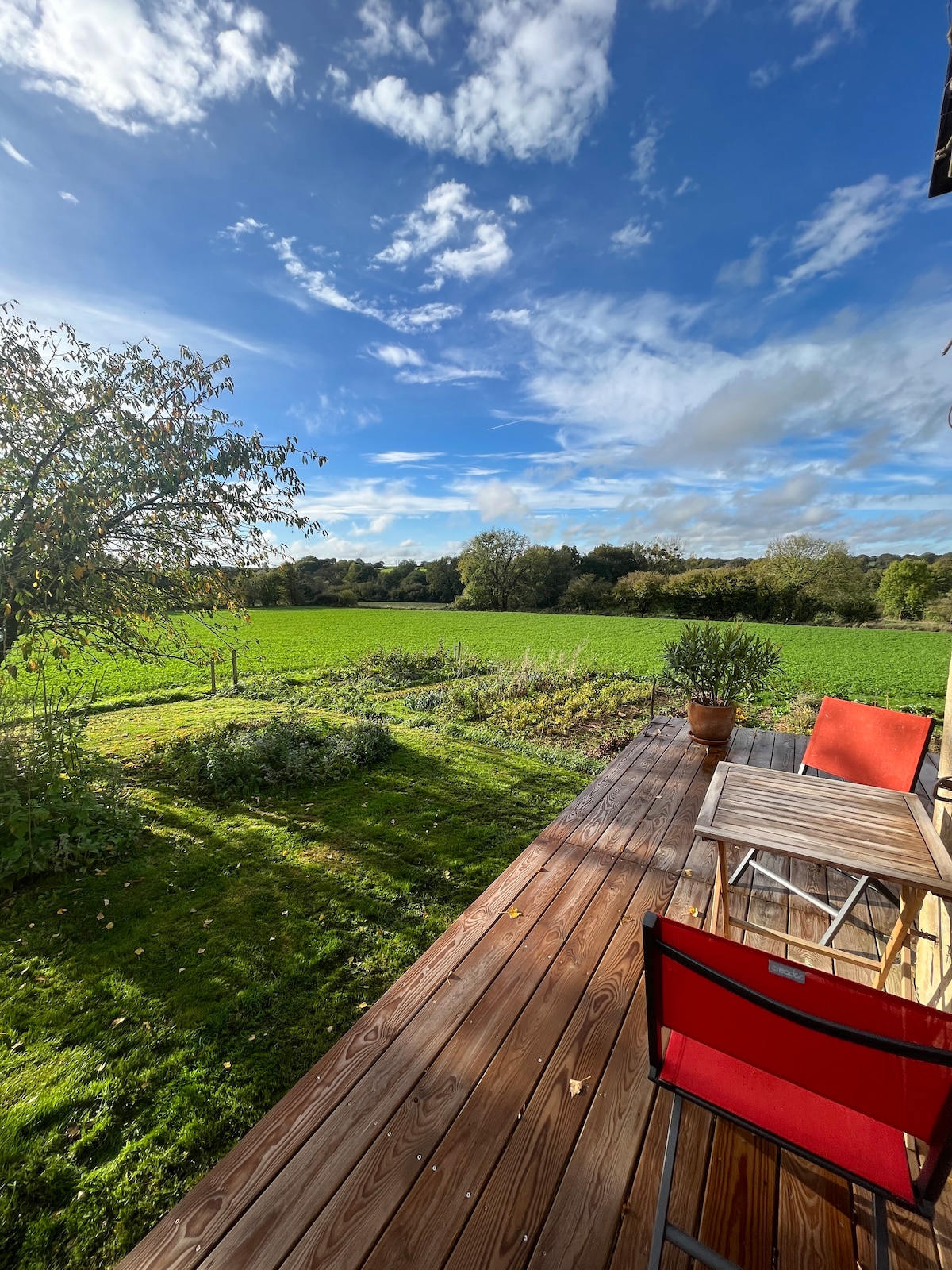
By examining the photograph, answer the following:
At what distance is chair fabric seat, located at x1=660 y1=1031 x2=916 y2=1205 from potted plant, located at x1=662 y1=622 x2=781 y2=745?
4165 mm

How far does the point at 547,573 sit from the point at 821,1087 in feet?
164

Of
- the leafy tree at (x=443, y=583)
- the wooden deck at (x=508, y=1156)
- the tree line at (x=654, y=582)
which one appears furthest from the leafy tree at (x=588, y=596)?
the wooden deck at (x=508, y=1156)

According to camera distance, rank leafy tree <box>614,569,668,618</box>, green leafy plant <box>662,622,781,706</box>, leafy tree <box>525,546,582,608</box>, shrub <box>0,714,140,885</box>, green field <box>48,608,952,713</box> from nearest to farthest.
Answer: shrub <box>0,714,140,885</box>, green leafy plant <box>662,622,781,706</box>, green field <box>48,608,952,713</box>, leafy tree <box>614,569,668,618</box>, leafy tree <box>525,546,582,608</box>

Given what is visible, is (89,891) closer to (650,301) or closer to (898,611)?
(650,301)

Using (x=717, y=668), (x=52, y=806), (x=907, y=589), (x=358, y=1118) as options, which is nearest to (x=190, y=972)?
(x=358, y=1118)

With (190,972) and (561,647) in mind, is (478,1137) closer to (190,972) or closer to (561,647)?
(190,972)

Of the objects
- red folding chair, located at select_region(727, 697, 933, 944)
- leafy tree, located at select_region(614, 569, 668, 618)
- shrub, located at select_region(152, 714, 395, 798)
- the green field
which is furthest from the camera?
leafy tree, located at select_region(614, 569, 668, 618)

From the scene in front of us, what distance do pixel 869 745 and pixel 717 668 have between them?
2.70m

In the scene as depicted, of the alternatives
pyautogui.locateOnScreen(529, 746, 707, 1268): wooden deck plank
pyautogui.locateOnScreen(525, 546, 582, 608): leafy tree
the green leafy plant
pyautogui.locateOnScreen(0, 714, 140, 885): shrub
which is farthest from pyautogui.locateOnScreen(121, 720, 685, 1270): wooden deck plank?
pyautogui.locateOnScreen(525, 546, 582, 608): leafy tree

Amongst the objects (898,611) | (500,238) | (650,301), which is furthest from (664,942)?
(898,611)

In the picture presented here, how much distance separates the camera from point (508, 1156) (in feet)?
4.80

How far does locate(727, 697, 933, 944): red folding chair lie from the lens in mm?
2496

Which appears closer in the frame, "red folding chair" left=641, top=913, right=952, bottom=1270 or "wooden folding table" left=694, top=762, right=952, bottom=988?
"red folding chair" left=641, top=913, right=952, bottom=1270

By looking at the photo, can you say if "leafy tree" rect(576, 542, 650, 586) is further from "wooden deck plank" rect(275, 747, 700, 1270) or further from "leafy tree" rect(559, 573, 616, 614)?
"wooden deck plank" rect(275, 747, 700, 1270)
